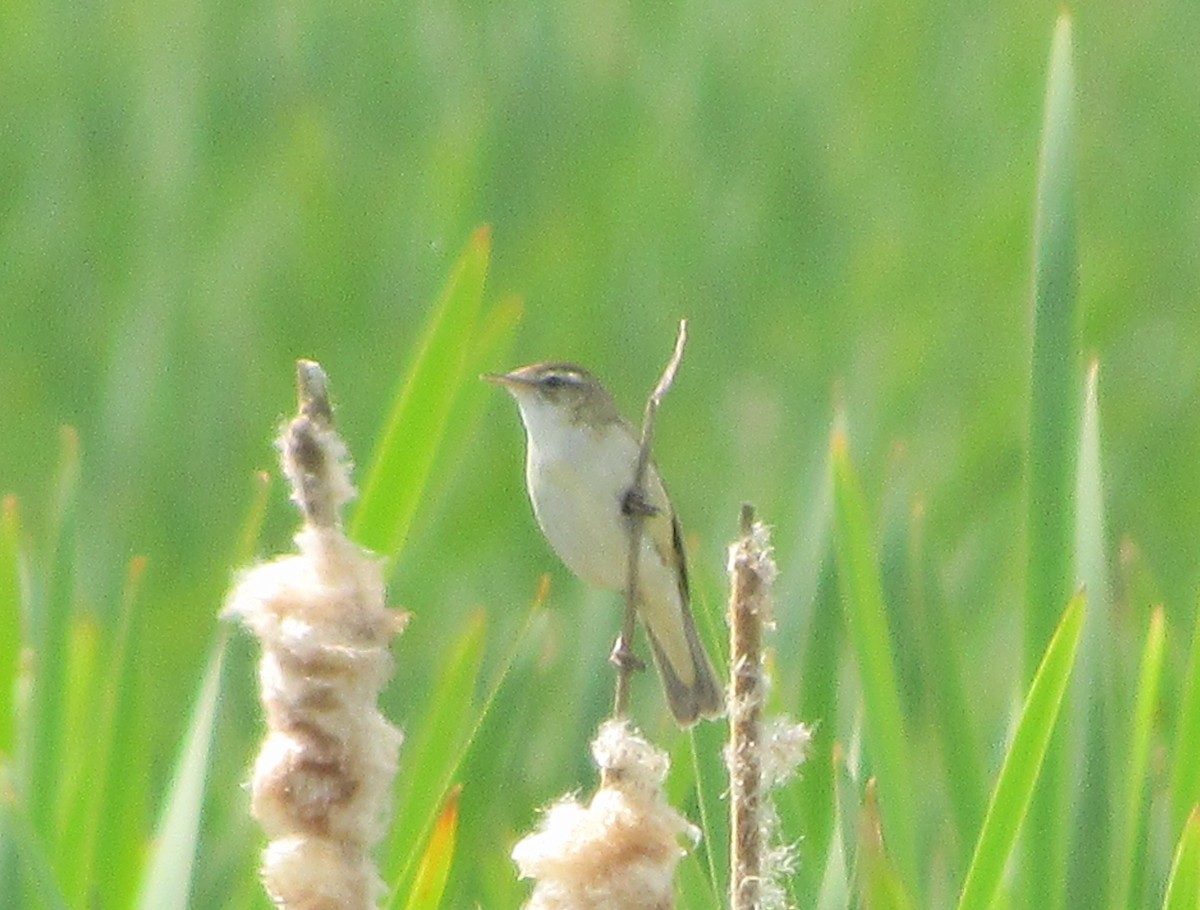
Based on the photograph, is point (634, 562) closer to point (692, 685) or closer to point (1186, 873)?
point (1186, 873)

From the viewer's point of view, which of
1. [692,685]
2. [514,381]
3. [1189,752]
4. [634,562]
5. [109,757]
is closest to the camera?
[634,562]

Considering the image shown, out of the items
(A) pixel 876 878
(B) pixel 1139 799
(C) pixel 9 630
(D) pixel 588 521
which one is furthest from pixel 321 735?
(D) pixel 588 521

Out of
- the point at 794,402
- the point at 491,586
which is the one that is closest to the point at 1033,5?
the point at 794,402

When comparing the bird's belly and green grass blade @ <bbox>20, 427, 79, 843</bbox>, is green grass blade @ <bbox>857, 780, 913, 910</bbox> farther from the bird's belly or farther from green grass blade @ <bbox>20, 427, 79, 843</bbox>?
the bird's belly

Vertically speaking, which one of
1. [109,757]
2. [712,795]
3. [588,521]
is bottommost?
[712,795]

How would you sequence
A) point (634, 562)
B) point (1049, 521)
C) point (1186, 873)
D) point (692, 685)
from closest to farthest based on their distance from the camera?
point (634, 562)
point (1186, 873)
point (1049, 521)
point (692, 685)

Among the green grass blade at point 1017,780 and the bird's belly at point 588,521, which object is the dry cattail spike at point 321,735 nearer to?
the green grass blade at point 1017,780

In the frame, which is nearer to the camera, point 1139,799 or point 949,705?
point 1139,799
